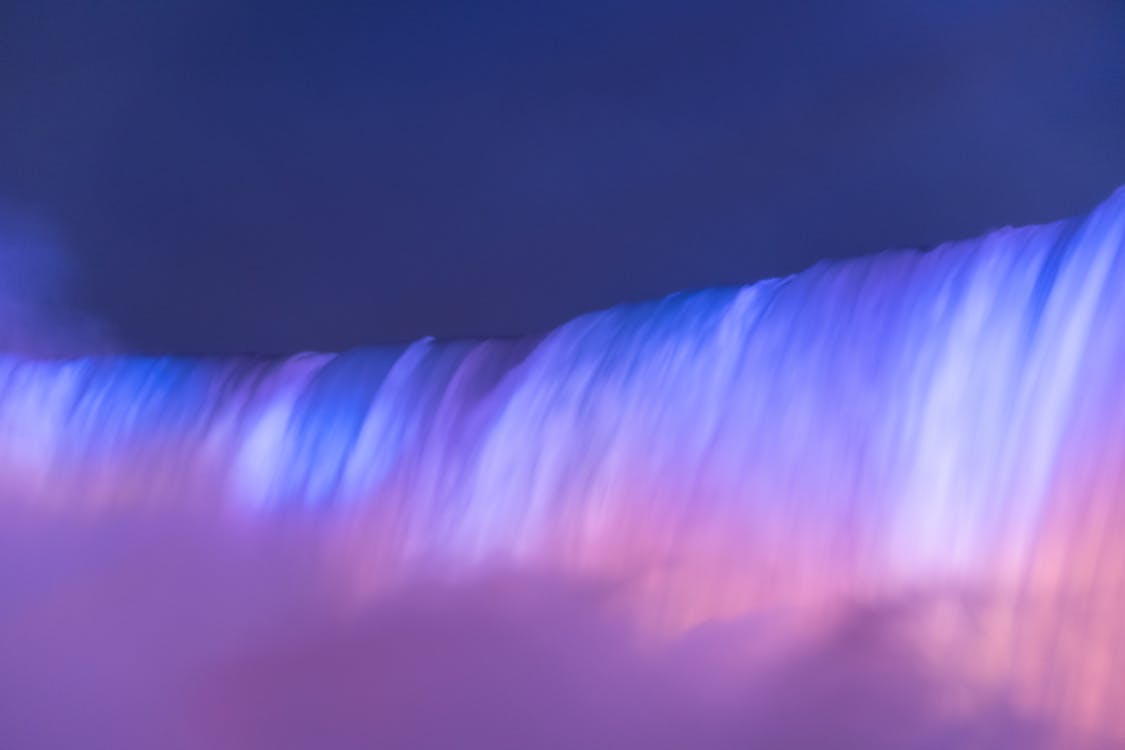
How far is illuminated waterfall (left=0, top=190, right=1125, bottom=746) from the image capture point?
10.2ft

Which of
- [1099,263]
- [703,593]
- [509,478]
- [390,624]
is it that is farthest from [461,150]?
[1099,263]

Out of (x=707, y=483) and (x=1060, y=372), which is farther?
(x=707, y=483)

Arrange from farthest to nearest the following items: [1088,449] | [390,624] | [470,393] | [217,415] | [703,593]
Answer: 1. [217,415]
2. [470,393]
3. [390,624]
4. [703,593]
5. [1088,449]

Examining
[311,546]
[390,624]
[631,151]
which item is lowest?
[390,624]

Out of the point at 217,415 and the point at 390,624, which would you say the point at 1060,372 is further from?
the point at 217,415

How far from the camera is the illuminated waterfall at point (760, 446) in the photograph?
309 centimetres

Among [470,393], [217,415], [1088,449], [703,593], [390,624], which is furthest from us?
[217,415]

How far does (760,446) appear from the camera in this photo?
393 cm

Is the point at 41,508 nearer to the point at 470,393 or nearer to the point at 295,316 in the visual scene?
the point at 295,316

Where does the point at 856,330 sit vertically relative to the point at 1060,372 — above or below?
above

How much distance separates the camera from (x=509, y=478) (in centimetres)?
447

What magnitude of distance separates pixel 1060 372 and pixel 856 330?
2.28 feet

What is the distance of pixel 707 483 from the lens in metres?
4.00

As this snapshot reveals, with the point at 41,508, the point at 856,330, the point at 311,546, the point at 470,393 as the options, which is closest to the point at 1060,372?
the point at 856,330
